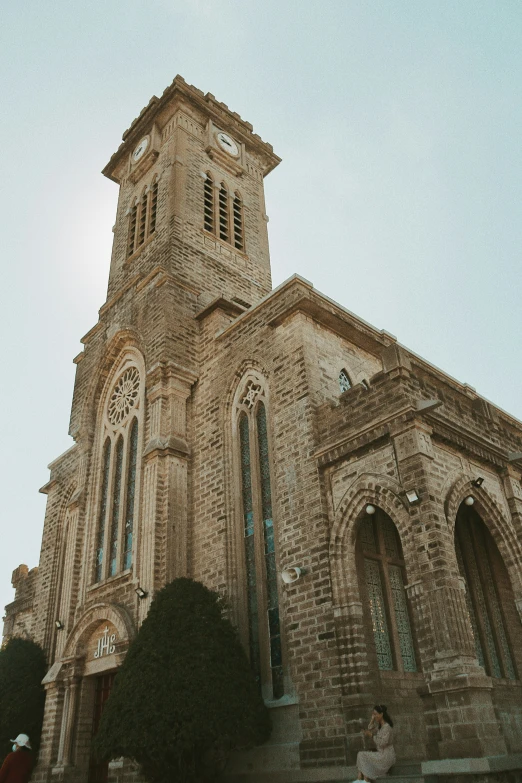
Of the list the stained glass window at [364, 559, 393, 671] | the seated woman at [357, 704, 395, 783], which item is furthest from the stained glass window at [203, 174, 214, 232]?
the seated woman at [357, 704, 395, 783]

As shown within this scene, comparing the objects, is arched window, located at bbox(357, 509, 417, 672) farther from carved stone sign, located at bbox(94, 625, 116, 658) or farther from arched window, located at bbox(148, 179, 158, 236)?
arched window, located at bbox(148, 179, 158, 236)

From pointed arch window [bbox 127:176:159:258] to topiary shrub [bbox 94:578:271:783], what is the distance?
14.7 m

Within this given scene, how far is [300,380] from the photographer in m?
13.8

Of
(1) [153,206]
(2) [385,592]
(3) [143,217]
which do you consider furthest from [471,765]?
(3) [143,217]

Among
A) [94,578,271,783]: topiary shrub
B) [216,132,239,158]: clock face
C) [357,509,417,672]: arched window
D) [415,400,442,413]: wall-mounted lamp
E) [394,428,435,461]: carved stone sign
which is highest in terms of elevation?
[216,132,239,158]: clock face

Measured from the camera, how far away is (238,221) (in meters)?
24.3

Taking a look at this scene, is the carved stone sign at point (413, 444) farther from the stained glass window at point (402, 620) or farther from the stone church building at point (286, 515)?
the stained glass window at point (402, 620)

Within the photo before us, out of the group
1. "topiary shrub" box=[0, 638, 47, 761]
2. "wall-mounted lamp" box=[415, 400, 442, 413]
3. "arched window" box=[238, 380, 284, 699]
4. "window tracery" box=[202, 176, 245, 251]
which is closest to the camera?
"wall-mounted lamp" box=[415, 400, 442, 413]

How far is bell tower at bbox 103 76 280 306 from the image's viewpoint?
2094 cm

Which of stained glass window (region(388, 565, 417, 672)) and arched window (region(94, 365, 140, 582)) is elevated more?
arched window (region(94, 365, 140, 582))

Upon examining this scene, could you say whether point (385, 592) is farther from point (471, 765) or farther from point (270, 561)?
point (471, 765)

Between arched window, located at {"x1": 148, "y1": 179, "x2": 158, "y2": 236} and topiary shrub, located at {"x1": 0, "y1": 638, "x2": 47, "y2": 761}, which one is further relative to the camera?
arched window, located at {"x1": 148, "y1": 179, "x2": 158, "y2": 236}

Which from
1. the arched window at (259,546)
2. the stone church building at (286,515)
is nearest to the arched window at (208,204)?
the stone church building at (286,515)

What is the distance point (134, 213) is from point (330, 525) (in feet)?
55.9
